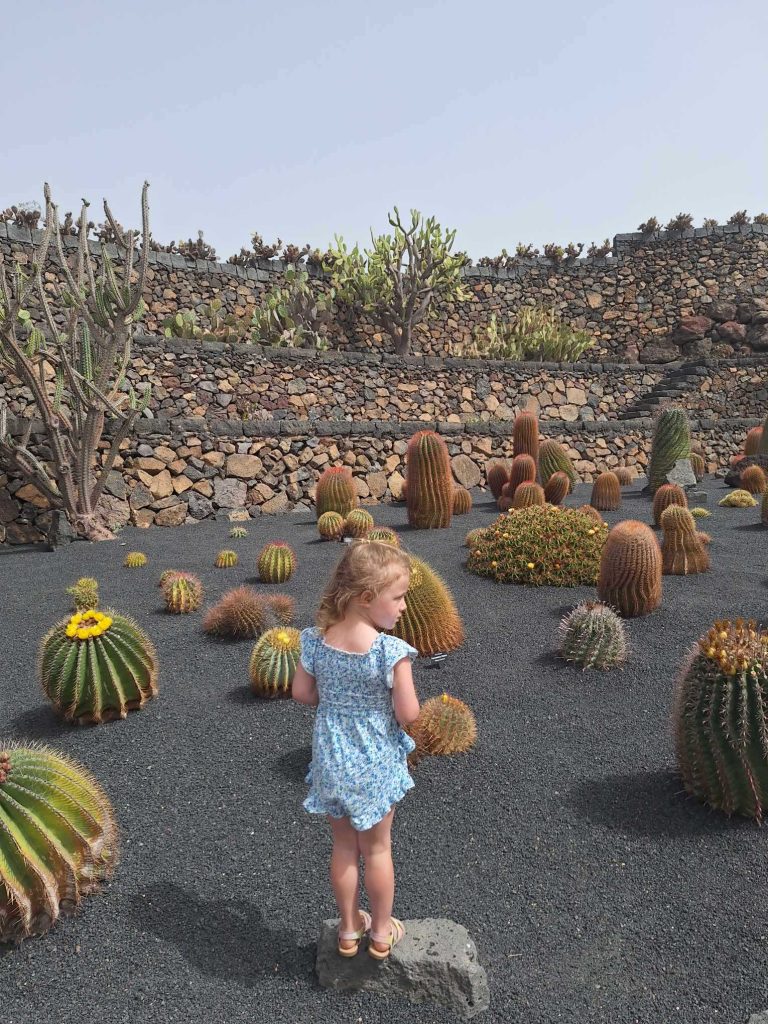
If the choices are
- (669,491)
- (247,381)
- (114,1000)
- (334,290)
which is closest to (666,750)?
(114,1000)

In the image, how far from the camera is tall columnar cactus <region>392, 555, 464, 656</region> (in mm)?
4766

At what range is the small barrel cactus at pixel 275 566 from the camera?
272 inches

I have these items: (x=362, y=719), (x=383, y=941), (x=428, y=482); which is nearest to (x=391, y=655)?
(x=362, y=719)

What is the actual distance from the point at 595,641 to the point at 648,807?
160 cm

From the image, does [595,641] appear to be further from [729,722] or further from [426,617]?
[729,722]

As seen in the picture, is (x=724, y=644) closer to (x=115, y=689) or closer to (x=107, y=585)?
(x=115, y=689)

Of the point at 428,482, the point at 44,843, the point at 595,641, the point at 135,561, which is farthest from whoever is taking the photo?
the point at 428,482

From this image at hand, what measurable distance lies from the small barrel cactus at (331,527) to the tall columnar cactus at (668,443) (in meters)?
6.17

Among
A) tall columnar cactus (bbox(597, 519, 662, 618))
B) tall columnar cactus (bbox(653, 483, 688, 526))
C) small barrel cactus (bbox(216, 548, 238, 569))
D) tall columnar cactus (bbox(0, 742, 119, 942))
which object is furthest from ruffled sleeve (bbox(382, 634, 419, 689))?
tall columnar cactus (bbox(653, 483, 688, 526))

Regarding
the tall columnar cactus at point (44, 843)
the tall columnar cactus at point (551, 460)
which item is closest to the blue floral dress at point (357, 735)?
the tall columnar cactus at point (44, 843)

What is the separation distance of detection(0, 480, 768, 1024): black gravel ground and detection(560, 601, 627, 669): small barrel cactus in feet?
0.39

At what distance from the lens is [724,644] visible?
2.93m

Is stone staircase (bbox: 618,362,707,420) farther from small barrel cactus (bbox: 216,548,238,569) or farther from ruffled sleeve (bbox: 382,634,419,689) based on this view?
ruffled sleeve (bbox: 382,634,419,689)

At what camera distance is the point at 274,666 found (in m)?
4.23
